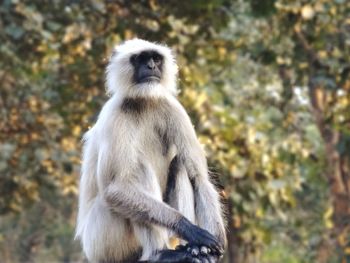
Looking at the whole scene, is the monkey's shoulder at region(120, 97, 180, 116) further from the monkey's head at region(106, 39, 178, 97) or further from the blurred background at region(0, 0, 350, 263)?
the blurred background at region(0, 0, 350, 263)

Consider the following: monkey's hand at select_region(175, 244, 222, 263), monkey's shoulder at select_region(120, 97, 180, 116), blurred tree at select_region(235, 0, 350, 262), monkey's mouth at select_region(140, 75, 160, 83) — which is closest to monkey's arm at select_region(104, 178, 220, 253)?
monkey's hand at select_region(175, 244, 222, 263)

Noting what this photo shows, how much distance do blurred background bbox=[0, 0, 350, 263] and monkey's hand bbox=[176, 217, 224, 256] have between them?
3.34 m

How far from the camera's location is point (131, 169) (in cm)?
521

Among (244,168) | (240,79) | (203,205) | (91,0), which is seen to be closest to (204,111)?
(244,168)

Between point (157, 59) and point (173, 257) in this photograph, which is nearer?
point (173, 257)

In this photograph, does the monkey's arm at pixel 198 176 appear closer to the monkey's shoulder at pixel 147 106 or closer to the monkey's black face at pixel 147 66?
the monkey's shoulder at pixel 147 106

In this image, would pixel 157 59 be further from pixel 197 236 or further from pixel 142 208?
pixel 197 236

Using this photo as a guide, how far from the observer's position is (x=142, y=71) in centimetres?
550

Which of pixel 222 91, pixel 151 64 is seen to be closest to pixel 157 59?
pixel 151 64

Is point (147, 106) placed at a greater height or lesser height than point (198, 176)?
greater

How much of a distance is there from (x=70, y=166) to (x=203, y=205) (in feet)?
21.9

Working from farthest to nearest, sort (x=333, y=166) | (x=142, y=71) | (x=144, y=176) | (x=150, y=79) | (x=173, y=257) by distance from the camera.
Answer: (x=333, y=166) < (x=142, y=71) < (x=150, y=79) < (x=144, y=176) < (x=173, y=257)

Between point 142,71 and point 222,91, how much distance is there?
569 cm

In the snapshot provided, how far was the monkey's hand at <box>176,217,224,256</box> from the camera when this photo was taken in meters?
4.91
